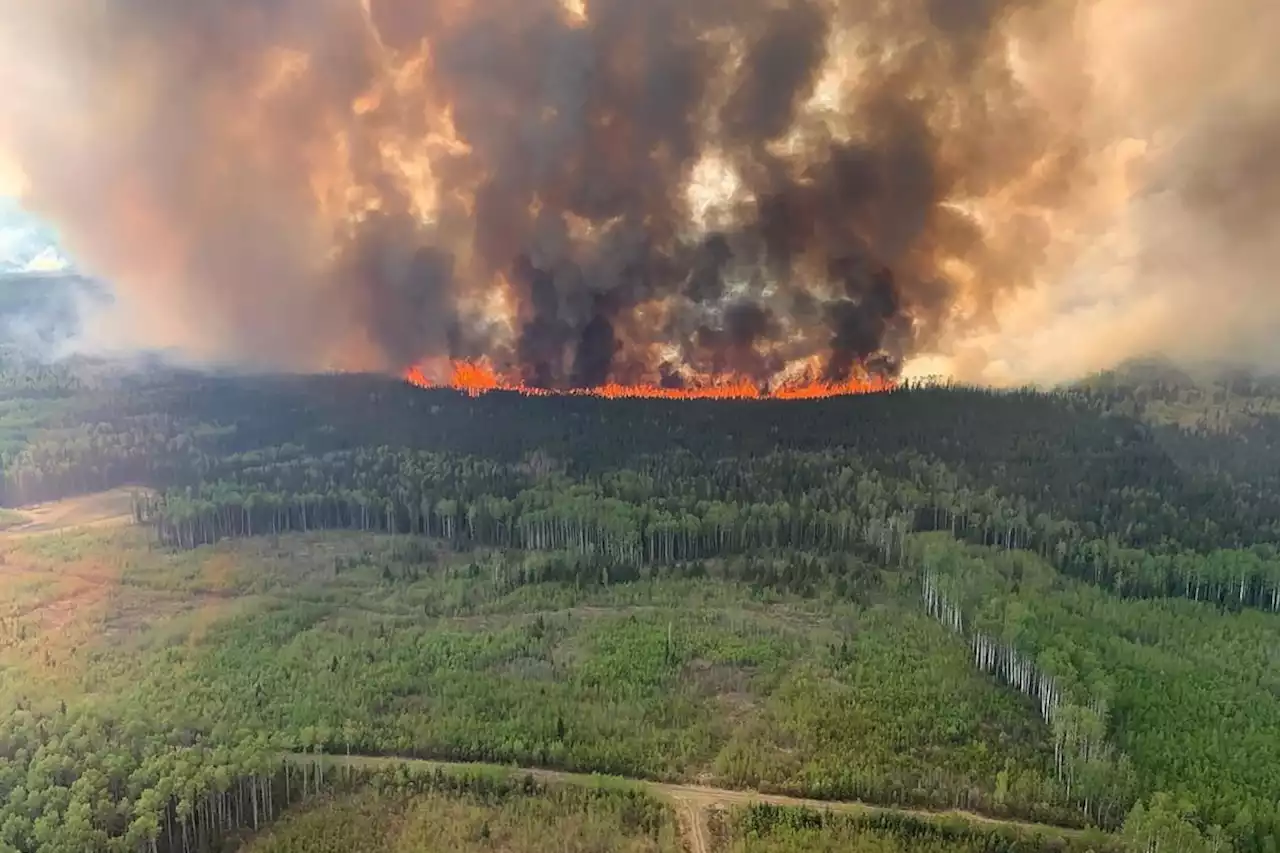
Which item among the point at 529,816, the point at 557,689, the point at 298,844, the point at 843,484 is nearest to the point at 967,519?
the point at 843,484

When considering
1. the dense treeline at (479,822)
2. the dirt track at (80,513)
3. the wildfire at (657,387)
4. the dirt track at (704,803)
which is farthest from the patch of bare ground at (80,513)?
the wildfire at (657,387)

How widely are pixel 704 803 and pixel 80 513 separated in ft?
41.5

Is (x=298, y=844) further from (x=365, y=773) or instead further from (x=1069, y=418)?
(x=1069, y=418)

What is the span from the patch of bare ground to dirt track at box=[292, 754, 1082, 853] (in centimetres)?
783

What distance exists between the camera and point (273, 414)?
72.4ft

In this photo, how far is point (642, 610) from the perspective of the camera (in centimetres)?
1714

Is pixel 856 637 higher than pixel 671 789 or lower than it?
higher

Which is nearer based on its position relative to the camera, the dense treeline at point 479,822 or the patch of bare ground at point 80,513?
the dense treeline at point 479,822

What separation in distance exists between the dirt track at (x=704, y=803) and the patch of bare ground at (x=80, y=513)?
7.83 metres

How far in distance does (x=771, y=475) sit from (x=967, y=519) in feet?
13.1

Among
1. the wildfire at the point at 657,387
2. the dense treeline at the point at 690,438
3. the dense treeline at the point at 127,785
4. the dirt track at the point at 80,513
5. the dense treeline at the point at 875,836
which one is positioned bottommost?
the dense treeline at the point at 875,836

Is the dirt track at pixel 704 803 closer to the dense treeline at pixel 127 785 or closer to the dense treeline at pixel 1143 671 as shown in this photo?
the dense treeline at pixel 127 785

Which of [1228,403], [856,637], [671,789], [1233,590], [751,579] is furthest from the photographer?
[1228,403]

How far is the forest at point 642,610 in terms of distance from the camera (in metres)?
12.1
